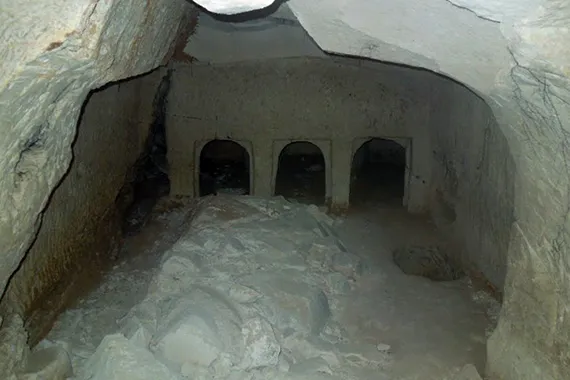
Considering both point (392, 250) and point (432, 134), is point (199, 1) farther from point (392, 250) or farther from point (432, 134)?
point (432, 134)

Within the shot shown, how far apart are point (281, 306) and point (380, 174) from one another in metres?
5.89

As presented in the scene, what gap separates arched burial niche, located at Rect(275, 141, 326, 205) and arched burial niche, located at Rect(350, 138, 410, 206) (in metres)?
0.58

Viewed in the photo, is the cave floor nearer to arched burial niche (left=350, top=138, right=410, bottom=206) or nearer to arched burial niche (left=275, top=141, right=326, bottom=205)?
arched burial niche (left=350, top=138, right=410, bottom=206)

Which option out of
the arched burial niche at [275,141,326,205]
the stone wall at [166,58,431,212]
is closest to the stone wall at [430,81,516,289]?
the stone wall at [166,58,431,212]

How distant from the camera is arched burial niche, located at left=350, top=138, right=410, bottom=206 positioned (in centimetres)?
835

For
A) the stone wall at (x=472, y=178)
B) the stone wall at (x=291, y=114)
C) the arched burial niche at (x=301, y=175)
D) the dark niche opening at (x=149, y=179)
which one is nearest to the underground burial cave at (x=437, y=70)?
the stone wall at (x=472, y=178)

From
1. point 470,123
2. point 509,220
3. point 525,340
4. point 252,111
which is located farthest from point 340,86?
point 525,340

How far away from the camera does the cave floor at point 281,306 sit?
385cm

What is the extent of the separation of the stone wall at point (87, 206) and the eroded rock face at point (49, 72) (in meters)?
1.22

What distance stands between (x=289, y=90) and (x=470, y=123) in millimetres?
2599

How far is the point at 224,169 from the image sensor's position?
34.9 ft

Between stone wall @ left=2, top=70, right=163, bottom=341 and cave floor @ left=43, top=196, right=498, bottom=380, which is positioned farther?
stone wall @ left=2, top=70, right=163, bottom=341

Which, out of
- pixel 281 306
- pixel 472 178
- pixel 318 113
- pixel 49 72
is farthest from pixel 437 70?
pixel 318 113

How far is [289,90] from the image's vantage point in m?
7.77
